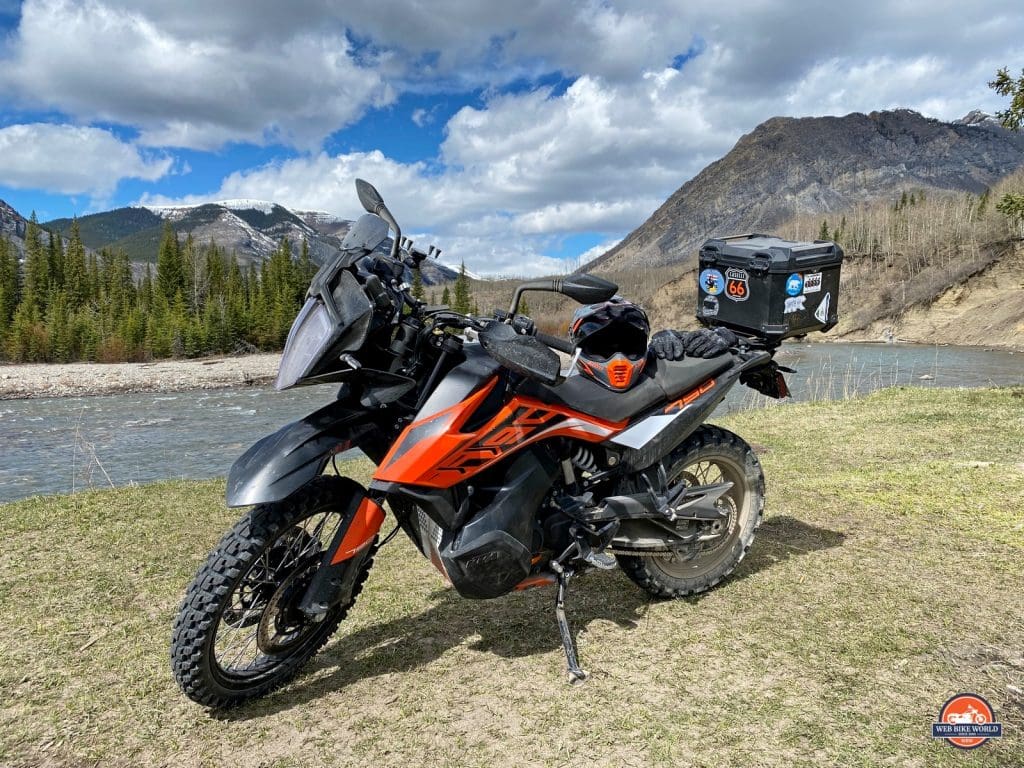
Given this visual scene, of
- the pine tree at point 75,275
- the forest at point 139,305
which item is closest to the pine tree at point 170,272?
the forest at point 139,305

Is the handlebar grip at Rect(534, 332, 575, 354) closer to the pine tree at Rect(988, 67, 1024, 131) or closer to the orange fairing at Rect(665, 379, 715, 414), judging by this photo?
the orange fairing at Rect(665, 379, 715, 414)

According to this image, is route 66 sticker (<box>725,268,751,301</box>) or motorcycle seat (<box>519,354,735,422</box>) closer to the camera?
motorcycle seat (<box>519,354,735,422</box>)

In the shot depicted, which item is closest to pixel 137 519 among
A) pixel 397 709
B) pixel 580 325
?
pixel 397 709

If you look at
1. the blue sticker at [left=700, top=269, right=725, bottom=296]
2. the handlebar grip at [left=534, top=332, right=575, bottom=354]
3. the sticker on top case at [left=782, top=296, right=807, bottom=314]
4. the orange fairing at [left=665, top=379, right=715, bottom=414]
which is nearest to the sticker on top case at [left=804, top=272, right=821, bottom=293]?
the sticker on top case at [left=782, top=296, right=807, bottom=314]

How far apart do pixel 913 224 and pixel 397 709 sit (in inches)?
3564

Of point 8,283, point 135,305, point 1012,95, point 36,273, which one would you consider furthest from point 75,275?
→ point 1012,95

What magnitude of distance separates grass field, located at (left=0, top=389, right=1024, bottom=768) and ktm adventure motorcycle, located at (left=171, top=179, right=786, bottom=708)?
0.25 metres

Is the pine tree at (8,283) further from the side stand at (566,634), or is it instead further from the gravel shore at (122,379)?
the side stand at (566,634)

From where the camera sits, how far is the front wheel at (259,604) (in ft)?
8.00

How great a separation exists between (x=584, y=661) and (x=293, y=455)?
1497 mm

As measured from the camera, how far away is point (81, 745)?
248cm

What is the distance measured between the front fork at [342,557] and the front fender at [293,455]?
268mm

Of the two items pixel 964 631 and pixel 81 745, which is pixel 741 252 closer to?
pixel 964 631

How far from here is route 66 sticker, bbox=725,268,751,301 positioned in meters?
3.79
